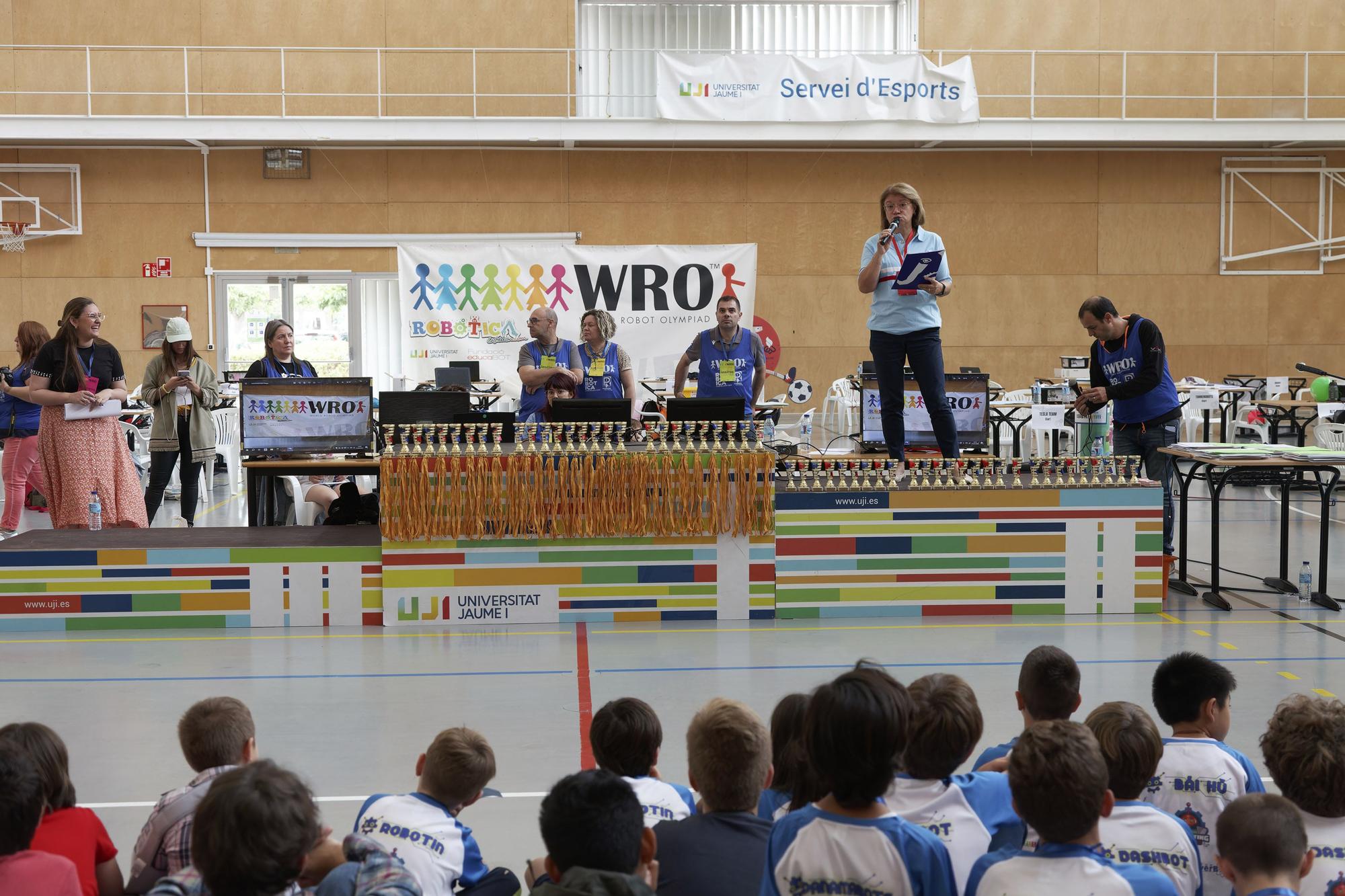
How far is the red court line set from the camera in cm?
422

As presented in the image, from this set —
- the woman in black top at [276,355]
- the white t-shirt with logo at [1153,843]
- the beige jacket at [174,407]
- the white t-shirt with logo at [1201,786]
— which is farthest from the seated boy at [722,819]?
the beige jacket at [174,407]

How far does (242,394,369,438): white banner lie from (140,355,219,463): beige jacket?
1.01 m

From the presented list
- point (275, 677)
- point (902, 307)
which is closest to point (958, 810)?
point (275, 677)

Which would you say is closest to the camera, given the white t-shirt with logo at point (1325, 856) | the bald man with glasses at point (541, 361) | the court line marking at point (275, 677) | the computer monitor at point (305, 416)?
the white t-shirt with logo at point (1325, 856)

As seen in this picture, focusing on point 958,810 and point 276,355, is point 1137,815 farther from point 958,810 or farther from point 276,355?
point 276,355

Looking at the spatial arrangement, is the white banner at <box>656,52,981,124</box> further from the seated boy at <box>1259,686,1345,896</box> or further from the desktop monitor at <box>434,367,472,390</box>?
the seated boy at <box>1259,686,1345,896</box>

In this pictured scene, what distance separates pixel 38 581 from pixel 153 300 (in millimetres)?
11890

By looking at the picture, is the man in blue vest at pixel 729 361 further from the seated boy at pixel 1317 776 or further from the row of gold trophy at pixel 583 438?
the seated boy at pixel 1317 776

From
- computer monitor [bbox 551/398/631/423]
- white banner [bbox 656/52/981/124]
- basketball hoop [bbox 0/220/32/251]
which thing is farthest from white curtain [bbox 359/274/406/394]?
computer monitor [bbox 551/398/631/423]

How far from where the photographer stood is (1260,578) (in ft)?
23.7

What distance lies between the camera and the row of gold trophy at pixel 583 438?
239 inches

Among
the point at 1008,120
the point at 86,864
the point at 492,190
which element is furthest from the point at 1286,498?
the point at 492,190

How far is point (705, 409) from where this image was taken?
6.50 meters

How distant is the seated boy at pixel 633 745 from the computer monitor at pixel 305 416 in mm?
4875
